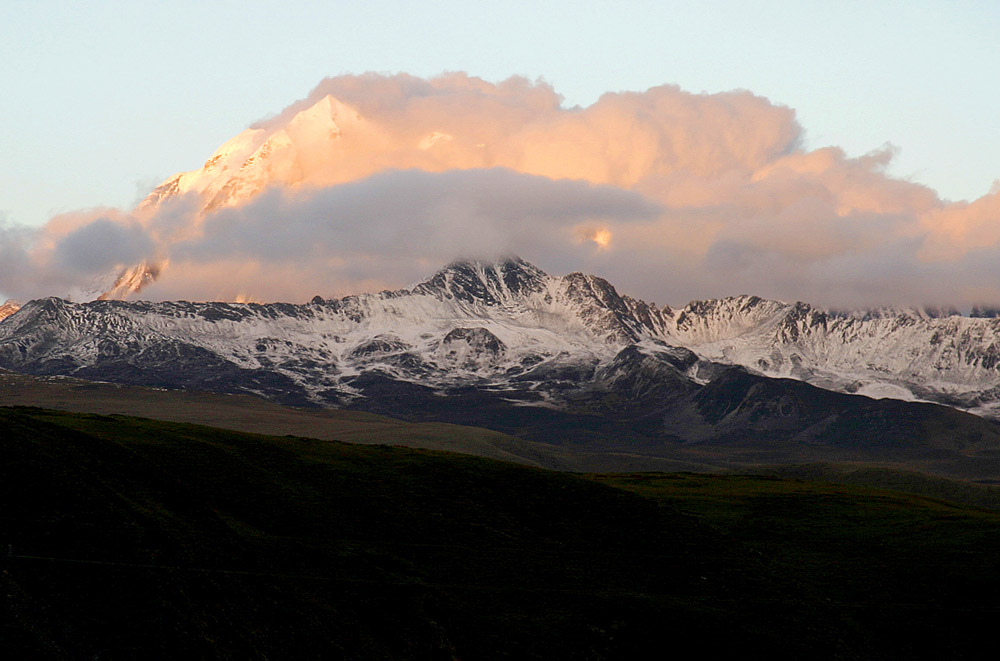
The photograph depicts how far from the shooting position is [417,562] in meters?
79.6

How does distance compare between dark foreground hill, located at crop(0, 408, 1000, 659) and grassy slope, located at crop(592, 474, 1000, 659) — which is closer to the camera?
dark foreground hill, located at crop(0, 408, 1000, 659)

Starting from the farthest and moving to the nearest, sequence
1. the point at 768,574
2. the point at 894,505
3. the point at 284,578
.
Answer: the point at 894,505 < the point at 768,574 < the point at 284,578

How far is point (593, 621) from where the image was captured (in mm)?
72375

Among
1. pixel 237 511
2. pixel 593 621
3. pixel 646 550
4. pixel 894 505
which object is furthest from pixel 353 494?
pixel 894 505

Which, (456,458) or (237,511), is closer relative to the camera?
(237,511)

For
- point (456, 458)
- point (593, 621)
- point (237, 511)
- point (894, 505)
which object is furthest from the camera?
point (894, 505)

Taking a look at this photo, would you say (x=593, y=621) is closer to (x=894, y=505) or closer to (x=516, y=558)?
(x=516, y=558)

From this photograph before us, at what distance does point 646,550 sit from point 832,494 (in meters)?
59.3

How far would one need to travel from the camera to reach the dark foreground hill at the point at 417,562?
54.5 metres

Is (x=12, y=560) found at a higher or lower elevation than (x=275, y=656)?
higher

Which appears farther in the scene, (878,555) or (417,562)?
(878,555)

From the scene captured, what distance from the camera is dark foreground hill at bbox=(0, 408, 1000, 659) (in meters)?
54.5

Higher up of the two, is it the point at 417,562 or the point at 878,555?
the point at 417,562

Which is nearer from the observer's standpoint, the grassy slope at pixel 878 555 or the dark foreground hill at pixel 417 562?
the dark foreground hill at pixel 417 562
